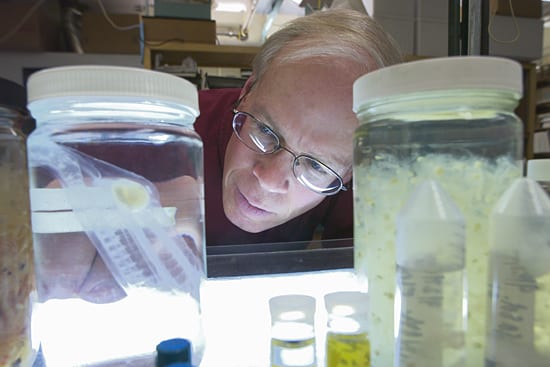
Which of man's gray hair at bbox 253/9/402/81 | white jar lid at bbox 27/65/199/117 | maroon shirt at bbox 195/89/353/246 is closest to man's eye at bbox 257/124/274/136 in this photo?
man's gray hair at bbox 253/9/402/81

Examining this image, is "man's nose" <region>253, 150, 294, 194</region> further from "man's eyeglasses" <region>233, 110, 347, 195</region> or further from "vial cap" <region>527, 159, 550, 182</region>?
"vial cap" <region>527, 159, 550, 182</region>

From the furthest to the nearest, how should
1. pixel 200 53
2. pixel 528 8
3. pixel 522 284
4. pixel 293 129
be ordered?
pixel 200 53 < pixel 528 8 < pixel 293 129 < pixel 522 284

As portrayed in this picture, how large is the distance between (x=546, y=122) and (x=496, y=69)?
2.82 meters

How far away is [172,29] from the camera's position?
2.25 meters

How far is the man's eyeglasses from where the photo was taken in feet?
2.89

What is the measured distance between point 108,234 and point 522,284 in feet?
1.27

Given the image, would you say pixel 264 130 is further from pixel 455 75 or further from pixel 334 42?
pixel 455 75

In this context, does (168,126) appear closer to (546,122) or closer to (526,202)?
(526,202)

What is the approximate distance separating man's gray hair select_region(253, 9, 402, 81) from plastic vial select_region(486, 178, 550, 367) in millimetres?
620

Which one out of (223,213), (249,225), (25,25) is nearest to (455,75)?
(249,225)

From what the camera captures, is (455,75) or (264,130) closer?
(455,75)

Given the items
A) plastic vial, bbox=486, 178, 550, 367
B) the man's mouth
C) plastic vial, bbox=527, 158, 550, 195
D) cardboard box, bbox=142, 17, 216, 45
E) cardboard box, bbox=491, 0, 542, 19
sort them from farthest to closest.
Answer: cardboard box, bbox=142, 17, 216, 45
cardboard box, bbox=491, 0, 542, 19
the man's mouth
plastic vial, bbox=527, 158, 550, 195
plastic vial, bbox=486, 178, 550, 367

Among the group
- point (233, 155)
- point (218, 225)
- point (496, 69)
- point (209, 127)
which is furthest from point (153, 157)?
point (209, 127)

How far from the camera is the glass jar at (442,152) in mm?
320
